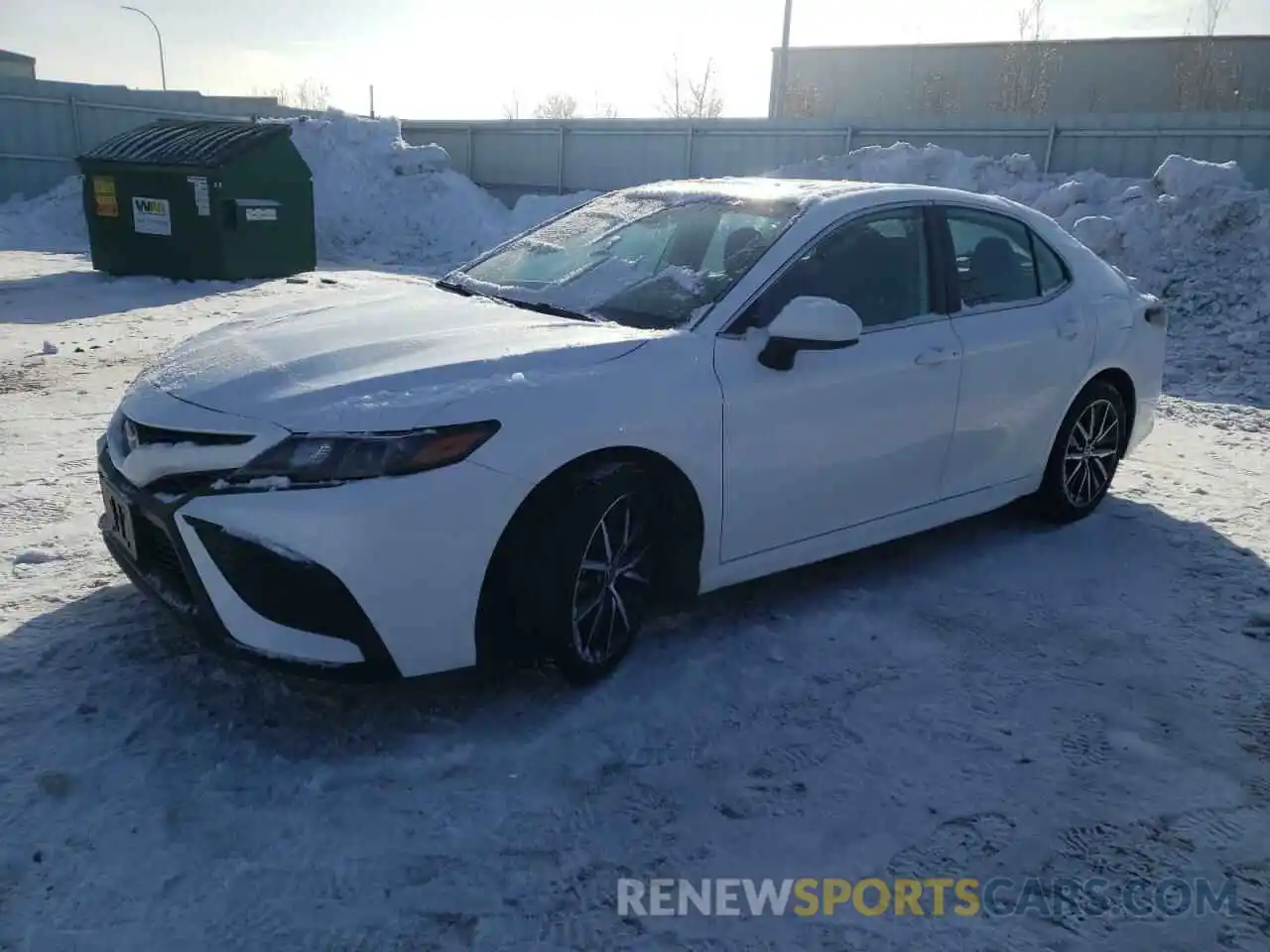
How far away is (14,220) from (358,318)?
716 inches

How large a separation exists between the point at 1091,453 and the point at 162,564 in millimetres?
4066

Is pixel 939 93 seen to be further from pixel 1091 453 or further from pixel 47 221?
pixel 1091 453

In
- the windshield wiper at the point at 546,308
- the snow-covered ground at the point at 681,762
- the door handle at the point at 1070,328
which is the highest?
the windshield wiper at the point at 546,308

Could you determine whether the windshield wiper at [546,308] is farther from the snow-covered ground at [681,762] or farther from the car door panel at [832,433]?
the snow-covered ground at [681,762]

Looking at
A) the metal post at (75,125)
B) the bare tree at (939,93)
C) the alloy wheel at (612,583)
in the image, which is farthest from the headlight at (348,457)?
the bare tree at (939,93)

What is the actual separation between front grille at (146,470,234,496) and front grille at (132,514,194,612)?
0.32 ft

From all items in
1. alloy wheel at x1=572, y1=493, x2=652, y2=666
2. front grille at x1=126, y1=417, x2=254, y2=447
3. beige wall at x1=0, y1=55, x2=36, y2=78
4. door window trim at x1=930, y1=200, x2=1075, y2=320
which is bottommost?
alloy wheel at x1=572, y1=493, x2=652, y2=666

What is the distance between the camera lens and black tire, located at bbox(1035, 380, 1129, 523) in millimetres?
4652

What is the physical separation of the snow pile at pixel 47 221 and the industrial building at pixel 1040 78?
949 inches

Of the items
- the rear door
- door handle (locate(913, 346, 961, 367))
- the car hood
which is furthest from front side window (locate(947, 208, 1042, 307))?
the car hood

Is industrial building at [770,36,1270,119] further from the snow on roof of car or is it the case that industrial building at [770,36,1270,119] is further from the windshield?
the windshield

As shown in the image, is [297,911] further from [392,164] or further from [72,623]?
[392,164]

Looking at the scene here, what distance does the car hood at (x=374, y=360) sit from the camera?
8.82 ft

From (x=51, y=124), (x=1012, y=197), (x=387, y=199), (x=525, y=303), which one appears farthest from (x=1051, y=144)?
(x=51, y=124)
